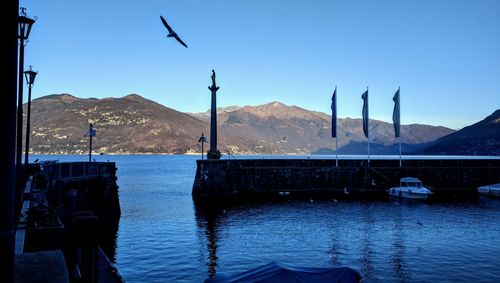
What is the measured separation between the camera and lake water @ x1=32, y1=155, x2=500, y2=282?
2672cm

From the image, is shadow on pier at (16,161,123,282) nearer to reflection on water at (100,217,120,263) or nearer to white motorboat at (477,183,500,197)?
reflection on water at (100,217,120,263)

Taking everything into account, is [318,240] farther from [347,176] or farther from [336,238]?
[347,176]

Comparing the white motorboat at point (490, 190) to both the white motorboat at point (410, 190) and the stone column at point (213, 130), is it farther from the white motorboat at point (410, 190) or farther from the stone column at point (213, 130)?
the stone column at point (213, 130)

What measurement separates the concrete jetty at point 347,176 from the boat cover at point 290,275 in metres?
51.2

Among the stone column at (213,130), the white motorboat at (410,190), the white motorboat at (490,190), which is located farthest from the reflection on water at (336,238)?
the stone column at (213,130)

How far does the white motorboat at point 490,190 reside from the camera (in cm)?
6750

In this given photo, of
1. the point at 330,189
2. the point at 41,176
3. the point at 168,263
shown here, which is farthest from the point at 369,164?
the point at 41,176

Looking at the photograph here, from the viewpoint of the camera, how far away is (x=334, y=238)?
3653 centimetres

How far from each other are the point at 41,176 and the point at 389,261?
26.7m

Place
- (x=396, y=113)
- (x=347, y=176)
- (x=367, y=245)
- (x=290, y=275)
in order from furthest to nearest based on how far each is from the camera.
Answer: (x=396, y=113), (x=347, y=176), (x=367, y=245), (x=290, y=275)

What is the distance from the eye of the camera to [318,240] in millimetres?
35688

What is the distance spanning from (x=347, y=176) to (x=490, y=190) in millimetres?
24517

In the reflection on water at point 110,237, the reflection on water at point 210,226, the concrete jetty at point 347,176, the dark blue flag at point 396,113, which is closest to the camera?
the reflection on water at point 210,226

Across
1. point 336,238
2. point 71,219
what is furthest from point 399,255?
point 71,219
